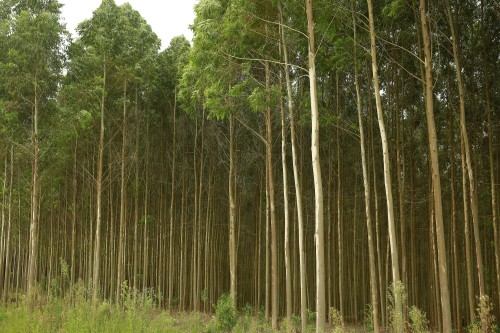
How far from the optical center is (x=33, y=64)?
14.4 meters

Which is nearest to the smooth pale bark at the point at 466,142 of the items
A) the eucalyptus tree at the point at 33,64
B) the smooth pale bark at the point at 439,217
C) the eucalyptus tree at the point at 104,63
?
the smooth pale bark at the point at 439,217

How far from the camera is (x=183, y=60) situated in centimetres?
1744

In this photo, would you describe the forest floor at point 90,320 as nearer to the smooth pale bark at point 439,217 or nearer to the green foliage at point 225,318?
the green foliage at point 225,318

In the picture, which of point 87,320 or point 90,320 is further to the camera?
point 87,320

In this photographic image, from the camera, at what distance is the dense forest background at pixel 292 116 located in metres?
10.9

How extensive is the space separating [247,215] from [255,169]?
5.30m

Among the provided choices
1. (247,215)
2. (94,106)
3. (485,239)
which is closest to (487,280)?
(485,239)

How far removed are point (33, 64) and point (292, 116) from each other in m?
8.59

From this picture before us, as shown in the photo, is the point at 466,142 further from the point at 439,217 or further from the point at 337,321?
the point at 337,321

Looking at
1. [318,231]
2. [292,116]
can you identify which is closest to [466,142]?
[292,116]

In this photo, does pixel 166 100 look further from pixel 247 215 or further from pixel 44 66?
pixel 247 215

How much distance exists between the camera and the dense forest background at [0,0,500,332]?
10.9 metres

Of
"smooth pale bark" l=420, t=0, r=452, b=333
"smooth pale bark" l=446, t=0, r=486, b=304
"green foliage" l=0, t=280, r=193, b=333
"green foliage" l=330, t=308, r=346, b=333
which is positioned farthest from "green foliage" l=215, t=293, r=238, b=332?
"smooth pale bark" l=446, t=0, r=486, b=304

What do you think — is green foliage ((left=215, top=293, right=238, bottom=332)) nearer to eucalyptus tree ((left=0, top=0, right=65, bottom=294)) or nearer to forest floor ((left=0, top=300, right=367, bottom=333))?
forest floor ((left=0, top=300, right=367, bottom=333))
